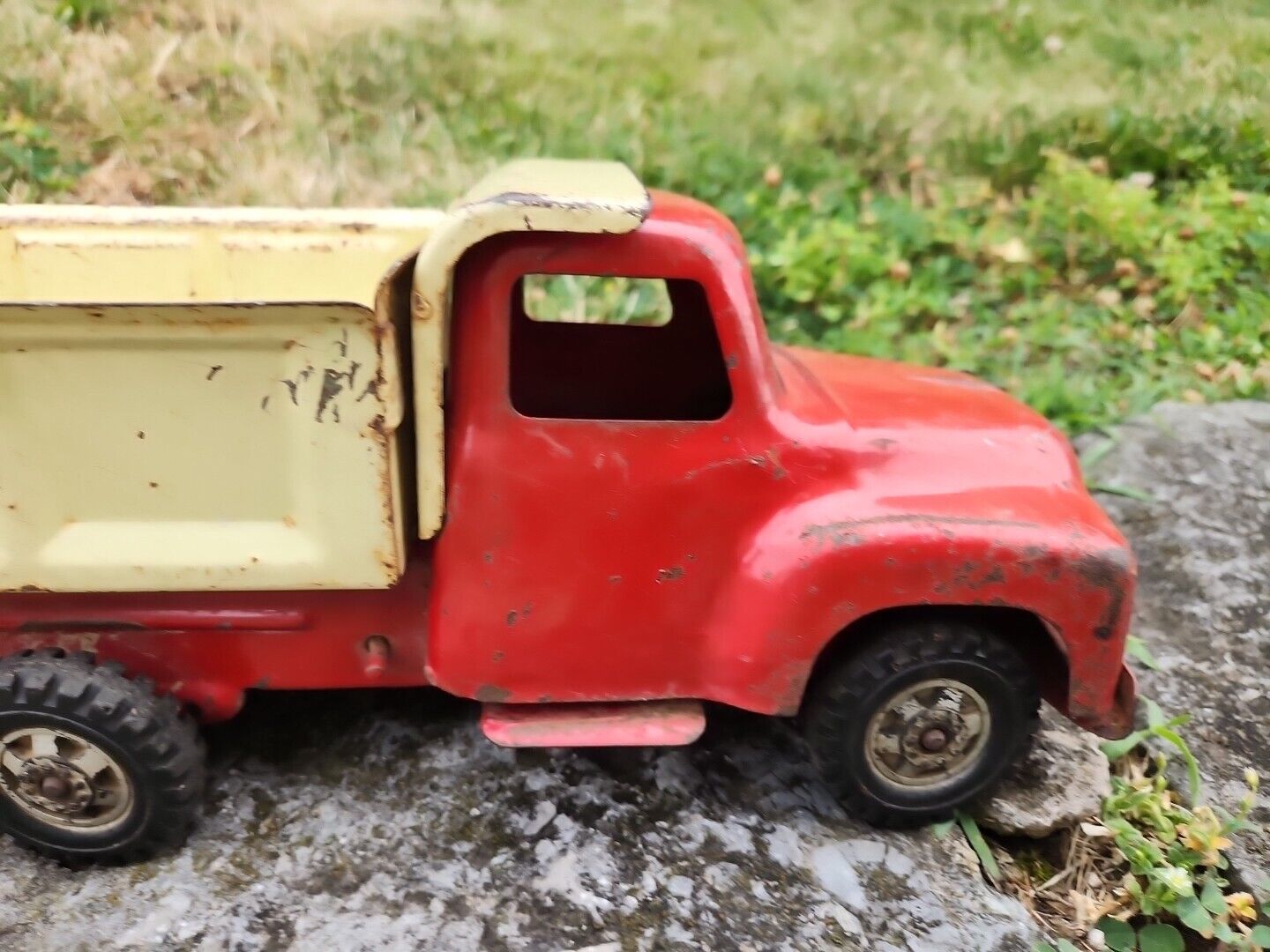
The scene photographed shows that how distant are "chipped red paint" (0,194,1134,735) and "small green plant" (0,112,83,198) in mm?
3048

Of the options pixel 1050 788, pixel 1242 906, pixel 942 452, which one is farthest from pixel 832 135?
pixel 1242 906

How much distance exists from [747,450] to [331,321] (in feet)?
2.88

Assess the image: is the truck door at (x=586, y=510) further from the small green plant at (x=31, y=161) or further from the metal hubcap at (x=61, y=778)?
the small green plant at (x=31, y=161)

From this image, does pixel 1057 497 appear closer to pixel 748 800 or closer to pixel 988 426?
pixel 988 426

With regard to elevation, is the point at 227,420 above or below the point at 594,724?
above

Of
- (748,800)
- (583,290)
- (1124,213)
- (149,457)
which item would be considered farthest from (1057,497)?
(1124,213)

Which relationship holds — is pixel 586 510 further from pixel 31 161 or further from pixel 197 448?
pixel 31 161

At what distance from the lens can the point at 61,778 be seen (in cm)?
214

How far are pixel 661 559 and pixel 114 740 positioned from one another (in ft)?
3.98

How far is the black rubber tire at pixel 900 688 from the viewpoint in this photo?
2197 millimetres

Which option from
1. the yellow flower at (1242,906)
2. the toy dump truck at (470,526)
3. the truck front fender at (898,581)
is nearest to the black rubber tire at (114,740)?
the toy dump truck at (470,526)

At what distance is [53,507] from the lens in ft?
6.35

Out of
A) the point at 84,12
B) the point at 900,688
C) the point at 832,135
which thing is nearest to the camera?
the point at 900,688

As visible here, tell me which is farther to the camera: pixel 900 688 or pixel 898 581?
pixel 900 688
